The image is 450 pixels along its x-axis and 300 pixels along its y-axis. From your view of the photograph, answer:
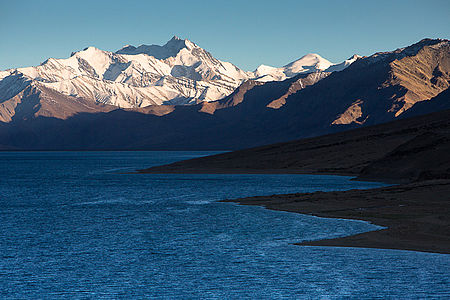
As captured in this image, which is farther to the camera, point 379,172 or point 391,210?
point 379,172

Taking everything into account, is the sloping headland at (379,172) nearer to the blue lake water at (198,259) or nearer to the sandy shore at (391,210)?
the sandy shore at (391,210)

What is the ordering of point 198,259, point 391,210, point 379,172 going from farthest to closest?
point 379,172
point 391,210
point 198,259

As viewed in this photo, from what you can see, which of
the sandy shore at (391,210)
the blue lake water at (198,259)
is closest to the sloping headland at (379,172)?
the sandy shore at (391,210)

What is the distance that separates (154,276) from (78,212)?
1493 inches

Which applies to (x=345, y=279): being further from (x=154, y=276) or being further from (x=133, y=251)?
(x=133, y=251)

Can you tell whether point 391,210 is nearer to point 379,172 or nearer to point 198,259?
point 198,259

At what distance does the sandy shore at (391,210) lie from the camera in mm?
44969

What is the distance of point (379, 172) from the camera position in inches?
4788

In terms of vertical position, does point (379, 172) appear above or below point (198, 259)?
above

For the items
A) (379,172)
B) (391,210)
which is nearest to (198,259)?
(391,210)

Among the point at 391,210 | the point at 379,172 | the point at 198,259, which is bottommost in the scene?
the point at 198,259

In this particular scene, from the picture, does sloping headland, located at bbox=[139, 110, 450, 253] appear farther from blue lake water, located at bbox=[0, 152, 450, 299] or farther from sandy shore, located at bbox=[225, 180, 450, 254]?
blue lake water, located at bbox=[0, 152, 450, 299]

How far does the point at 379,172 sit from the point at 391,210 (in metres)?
62.1

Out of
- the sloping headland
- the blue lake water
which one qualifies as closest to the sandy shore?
the sloping headland
